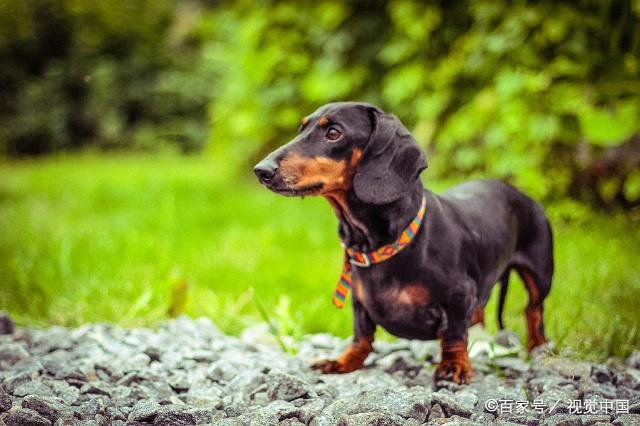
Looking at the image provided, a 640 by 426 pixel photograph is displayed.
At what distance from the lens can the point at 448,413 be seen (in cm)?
207

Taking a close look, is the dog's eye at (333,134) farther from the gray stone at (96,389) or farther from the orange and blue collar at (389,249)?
the gray stone at (96,389)

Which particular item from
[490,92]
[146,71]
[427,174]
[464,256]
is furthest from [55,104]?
[464,256]

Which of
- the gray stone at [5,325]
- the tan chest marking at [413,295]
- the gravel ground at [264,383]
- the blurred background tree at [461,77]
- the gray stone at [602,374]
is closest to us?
the gravel ground at [264,383]

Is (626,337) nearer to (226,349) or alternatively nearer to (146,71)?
(226,349)

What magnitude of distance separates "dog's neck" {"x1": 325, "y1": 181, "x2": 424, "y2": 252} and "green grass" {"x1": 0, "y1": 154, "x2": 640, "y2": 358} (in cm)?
66

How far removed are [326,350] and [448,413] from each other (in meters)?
0.97

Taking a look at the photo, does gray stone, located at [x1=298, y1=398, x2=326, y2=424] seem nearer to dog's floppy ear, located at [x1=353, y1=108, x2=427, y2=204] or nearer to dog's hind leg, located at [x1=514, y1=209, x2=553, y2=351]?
dog's floppy ear, located at [x1=353, y1=108, x2=427, y2=204]

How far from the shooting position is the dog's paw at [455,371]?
7.81 ft

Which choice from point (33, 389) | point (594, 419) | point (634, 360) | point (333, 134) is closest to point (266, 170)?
point (333, 134)

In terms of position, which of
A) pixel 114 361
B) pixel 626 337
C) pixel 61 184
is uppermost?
pixel 61 184

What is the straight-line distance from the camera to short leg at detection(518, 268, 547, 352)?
2770 millimetres

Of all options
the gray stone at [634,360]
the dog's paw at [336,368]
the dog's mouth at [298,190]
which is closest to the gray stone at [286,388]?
the dog's paw at [336,368]

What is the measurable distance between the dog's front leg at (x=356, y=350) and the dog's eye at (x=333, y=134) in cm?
67

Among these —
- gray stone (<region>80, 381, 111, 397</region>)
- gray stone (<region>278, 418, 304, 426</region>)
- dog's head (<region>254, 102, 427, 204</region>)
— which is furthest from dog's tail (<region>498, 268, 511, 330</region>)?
gray stone (<region>80, 381, 111, 397</region>)
